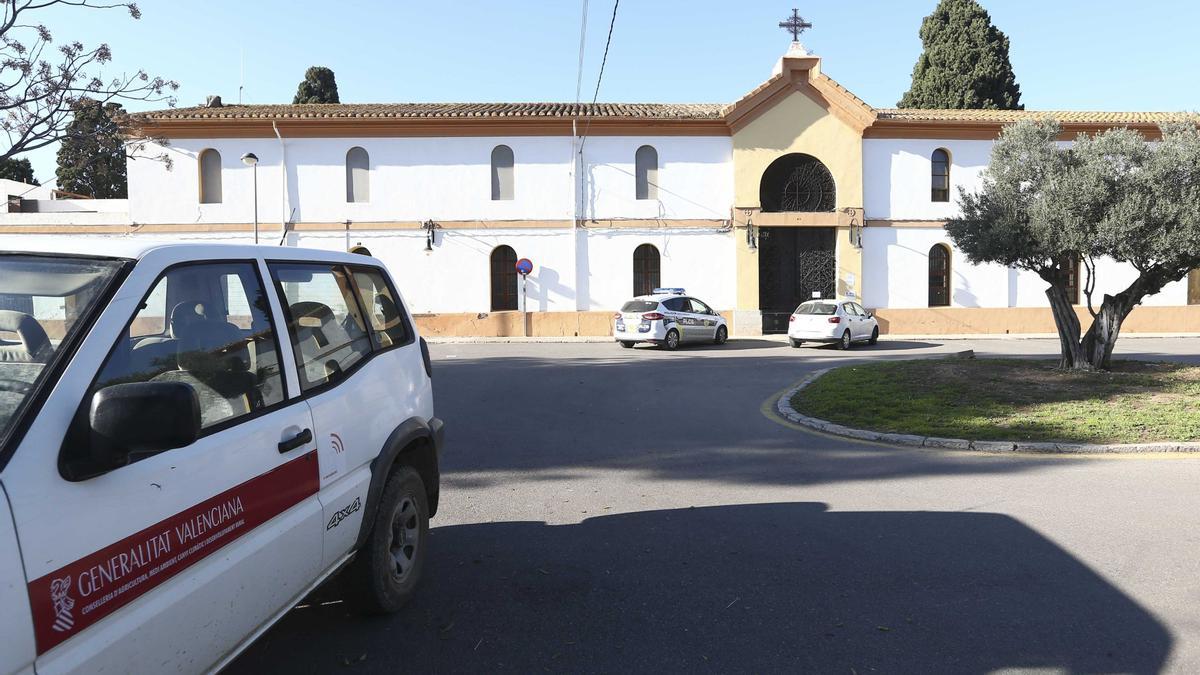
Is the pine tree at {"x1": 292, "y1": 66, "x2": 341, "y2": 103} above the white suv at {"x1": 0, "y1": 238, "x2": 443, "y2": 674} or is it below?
above

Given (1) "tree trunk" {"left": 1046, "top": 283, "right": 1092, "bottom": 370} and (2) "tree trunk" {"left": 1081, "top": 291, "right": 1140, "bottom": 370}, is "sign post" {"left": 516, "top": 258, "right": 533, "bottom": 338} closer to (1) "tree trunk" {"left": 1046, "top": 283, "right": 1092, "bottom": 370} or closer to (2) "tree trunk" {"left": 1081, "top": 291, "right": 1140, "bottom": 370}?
(1) "tree trunk" {"left": 1046, "top": 283, "right": 1092, "bottom": 370}

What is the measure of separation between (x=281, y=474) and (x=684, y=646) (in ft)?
6.48

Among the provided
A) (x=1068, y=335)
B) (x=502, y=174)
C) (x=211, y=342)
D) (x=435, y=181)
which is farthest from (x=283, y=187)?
(x=211, y=342)

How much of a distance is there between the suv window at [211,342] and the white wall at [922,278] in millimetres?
27627

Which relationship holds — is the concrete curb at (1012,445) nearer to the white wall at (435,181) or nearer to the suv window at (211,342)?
the suv window at (211,342)

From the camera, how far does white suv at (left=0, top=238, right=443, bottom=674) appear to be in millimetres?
1959

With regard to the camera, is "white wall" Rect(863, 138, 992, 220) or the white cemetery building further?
"white wall" Rect(863, 138, 992, 220)

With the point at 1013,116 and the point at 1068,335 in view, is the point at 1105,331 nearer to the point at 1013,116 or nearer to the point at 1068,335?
the point at 1068,335

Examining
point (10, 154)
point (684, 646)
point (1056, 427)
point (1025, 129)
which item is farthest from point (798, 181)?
point (684, 646)

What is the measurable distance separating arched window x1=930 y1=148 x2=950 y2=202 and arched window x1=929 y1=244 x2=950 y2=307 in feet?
6.24

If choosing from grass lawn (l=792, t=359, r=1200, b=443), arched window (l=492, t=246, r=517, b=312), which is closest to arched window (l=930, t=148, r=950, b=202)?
arched window (l=492, t=246, r=517, b=312)

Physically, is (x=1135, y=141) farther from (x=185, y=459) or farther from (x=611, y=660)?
(x=185, y=459)

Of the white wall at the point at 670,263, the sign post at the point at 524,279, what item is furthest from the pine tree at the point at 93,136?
the white wall at the point at 670,263

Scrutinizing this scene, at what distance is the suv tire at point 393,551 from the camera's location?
3.74 m
